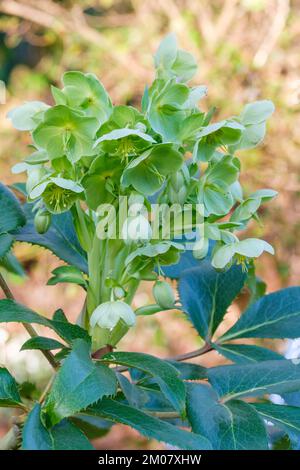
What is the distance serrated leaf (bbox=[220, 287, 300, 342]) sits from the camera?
0.67 m

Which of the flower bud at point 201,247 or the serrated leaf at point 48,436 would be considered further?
the flower bud at point 201,247

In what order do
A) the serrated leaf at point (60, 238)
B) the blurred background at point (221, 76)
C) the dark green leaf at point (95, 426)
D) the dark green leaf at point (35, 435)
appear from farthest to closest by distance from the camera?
the blurred background at point (221, 76) → the dark green leaf at point (95, 426) → the serrated leaf at point (60, 238) → the dark green leaf at point (35, 435)

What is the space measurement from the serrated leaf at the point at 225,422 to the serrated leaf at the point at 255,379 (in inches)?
0.5

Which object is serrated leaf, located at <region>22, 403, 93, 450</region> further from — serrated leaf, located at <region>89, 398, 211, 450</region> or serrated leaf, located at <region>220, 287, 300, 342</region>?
serrated leaf, located at <region>220, 287, 300, 342</region>

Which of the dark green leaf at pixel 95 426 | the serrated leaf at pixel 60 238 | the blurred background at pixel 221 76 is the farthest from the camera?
the blurred background at pixel 221 76

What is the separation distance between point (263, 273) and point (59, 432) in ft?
7.51

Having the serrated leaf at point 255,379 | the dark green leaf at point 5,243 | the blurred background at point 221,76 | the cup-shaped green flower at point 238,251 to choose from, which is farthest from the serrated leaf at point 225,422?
the blurred background at point 221,76

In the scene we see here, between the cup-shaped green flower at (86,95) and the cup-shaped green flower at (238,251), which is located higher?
the cup-shaped green flower at (86,95)

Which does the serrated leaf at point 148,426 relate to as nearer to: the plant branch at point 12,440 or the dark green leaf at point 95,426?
the plant branch at point 12,440

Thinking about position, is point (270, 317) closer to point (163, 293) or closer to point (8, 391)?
point (163, 293)

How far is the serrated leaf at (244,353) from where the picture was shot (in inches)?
25.7

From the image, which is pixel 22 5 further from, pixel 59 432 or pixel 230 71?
pixel 59 432

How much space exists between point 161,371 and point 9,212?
0.78 feet

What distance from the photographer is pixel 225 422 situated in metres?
0.50
